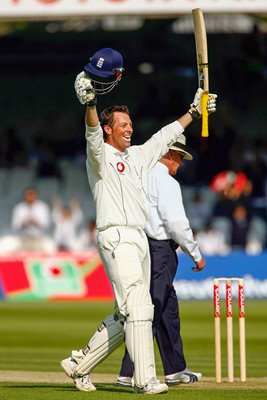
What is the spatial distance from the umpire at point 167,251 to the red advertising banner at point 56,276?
1131 cm

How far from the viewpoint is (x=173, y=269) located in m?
8.89

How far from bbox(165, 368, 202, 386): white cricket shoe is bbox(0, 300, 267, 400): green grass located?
108mm

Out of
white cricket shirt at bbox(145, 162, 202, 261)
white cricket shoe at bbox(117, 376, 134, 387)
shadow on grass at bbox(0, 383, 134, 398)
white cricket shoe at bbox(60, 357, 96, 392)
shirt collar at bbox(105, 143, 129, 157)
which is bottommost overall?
shadow on grass at bbox(0, 383, 134, 398)

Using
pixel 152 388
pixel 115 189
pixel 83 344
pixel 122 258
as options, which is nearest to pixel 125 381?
pixel 152 388

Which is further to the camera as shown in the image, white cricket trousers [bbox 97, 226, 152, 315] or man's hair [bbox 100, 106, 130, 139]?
man's hair [bbox 100, 106, 130, 139]

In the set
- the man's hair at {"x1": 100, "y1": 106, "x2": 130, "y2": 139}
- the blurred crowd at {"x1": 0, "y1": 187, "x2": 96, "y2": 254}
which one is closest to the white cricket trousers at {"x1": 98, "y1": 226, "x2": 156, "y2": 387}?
the man's hair at {"x1": 100, "y1": 106, "x2": 130, "y2": 139}

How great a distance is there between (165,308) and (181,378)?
1.74 feet

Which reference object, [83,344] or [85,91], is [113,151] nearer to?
[85,91]

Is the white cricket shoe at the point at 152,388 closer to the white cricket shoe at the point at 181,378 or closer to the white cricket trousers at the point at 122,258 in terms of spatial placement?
the white cricket trousers at the point at 122,258

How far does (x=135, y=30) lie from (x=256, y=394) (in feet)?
61.2

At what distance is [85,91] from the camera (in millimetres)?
7508

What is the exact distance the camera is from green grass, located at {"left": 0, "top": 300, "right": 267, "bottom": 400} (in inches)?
320

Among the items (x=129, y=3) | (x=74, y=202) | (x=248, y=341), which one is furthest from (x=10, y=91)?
(x=248, y=341)

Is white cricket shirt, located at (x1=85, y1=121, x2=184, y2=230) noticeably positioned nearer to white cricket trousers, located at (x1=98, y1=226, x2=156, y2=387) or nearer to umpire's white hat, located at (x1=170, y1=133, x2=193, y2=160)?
white cricket trousers, located at (x1=98, y1=226, x2=156, y2=387)
